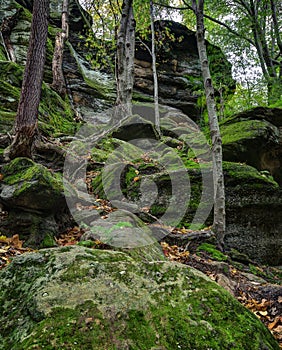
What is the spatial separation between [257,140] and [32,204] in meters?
7.04

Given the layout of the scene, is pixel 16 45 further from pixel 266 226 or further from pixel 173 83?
pixel 266 226

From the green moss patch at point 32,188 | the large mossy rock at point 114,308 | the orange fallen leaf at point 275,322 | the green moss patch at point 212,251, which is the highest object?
the green moss patch at point 32,188

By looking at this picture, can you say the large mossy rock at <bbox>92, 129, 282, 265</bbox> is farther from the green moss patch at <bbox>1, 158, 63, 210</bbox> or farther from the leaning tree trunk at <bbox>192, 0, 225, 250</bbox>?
the green moss patch at <bbox>1, 158, 63, 210</bbox>

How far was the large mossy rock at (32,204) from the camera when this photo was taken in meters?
4.07

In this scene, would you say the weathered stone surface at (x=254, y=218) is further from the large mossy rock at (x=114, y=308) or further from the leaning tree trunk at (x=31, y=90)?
→ the leaning tree trunk at (x=31, y=90)

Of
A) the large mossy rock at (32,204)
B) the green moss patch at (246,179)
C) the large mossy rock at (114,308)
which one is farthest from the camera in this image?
the green moss patch at (246,179)

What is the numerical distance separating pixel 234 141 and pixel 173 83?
14.9 m

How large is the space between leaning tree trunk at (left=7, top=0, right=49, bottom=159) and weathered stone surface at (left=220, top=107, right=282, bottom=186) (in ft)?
18.3

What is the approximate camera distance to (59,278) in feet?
7.25

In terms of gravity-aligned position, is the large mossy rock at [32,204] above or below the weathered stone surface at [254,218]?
above

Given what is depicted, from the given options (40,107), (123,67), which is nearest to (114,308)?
(40,107)

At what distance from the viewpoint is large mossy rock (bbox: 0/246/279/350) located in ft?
5.80

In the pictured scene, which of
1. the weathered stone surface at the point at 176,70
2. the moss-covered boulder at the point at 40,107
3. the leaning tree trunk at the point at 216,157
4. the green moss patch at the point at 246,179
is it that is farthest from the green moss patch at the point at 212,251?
the weathered stone surface at the point at 176,70

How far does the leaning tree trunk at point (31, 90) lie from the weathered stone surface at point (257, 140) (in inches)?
220
